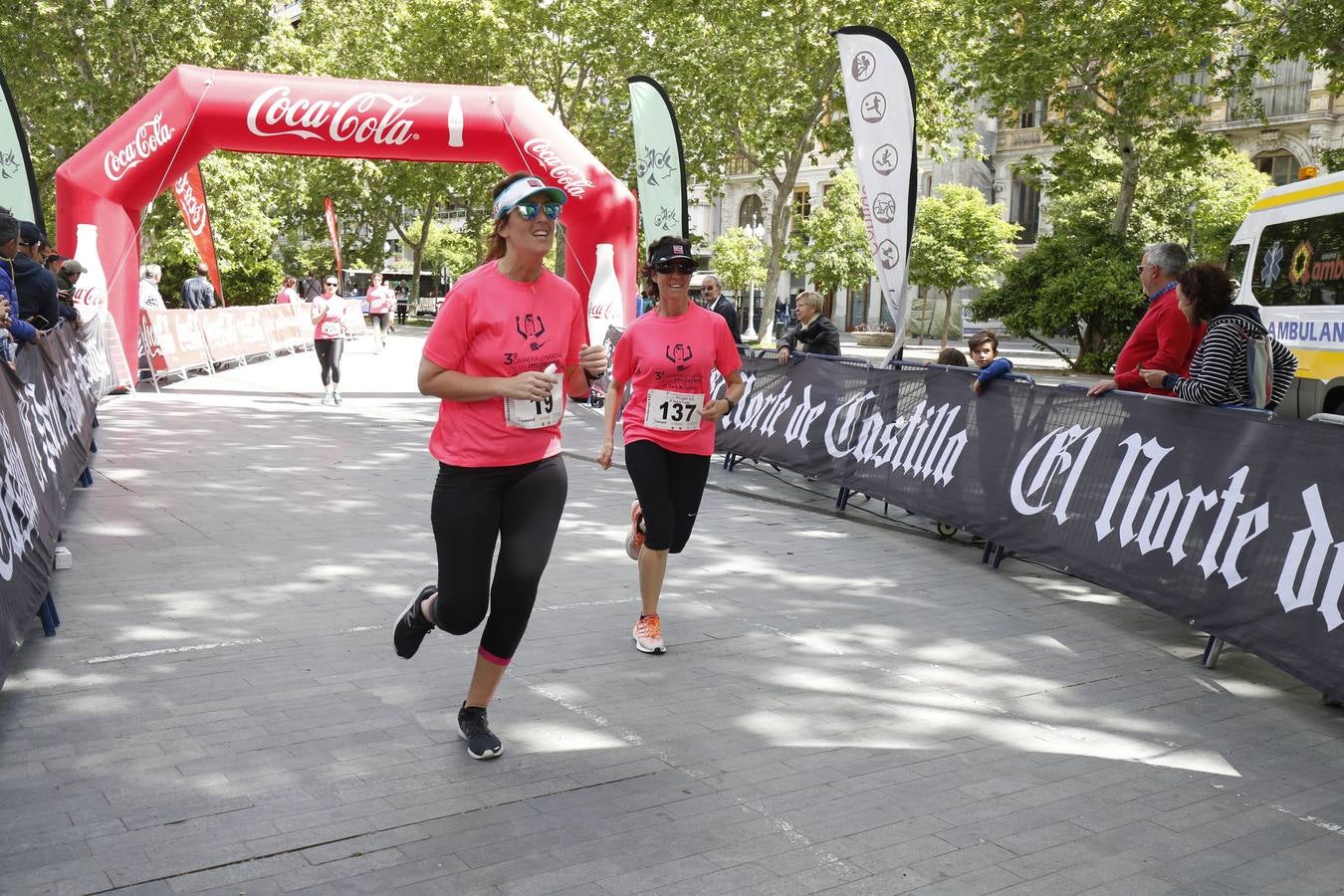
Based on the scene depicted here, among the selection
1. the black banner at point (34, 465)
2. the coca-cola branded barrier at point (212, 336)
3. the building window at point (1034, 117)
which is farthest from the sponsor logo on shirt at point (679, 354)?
the building window at point (1034, 117)

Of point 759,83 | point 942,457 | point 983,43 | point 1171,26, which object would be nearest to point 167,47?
point 759,83

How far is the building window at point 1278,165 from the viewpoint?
42938 millimetres

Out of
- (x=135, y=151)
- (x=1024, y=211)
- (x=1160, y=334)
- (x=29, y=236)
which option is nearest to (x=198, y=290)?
(x=135, y=151)

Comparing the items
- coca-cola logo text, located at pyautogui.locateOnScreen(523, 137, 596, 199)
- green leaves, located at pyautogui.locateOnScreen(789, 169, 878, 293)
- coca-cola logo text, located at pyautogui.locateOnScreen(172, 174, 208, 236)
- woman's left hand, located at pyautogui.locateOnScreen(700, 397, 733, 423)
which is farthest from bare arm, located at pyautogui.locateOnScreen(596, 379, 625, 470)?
green leaves, located at pyautogui.locateOnScreen(789, 169, 878, 293)

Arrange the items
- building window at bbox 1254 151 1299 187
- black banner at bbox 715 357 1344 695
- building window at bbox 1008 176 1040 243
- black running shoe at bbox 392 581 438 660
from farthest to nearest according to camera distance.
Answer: building window at bbox 1008 176 1040 243 < building window at bbox 1254 151 1299 187 < black banner at bbox 715 357 1344 695 < black running shoe at bbox 392 581 438 660

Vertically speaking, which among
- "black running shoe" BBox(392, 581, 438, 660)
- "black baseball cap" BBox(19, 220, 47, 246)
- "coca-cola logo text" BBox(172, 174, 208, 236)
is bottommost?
"black running shoe" BBox(392, 581, 438, 660)

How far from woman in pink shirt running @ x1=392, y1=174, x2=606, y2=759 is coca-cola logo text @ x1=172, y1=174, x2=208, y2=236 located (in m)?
17.9

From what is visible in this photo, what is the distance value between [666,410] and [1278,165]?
44.4m

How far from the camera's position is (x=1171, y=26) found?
24656 millimetres

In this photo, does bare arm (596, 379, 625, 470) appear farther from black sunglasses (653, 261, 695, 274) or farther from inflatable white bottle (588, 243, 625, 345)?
inflatable white bottle (588, 243, 625, 345)

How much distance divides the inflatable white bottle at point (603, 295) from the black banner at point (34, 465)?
8504 millimetres

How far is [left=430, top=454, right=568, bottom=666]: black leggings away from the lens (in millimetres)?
4262

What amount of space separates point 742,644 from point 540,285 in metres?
2.42

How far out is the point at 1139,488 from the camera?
6.59 metres
